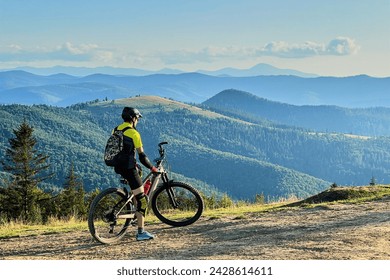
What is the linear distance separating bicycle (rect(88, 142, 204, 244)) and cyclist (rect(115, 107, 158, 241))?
18 centimetres

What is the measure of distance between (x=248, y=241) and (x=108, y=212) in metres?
3.16

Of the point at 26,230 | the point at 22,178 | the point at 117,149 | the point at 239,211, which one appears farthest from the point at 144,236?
the point at 22,178

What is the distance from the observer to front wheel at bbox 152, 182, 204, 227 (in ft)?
39.0

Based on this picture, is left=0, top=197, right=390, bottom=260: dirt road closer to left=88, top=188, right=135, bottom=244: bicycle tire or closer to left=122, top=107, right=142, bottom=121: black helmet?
left=88, top=188, right=135, bottom=244: bicycle tire

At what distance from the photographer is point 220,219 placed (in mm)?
13344

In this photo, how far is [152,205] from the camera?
11.9 meters

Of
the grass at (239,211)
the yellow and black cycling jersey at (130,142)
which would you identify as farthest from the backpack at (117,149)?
the grass at (239,211)

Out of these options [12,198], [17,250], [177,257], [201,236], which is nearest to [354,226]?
[201,236]

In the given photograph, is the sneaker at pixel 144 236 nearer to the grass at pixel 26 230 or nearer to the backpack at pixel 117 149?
the backpack at pixel 117 149

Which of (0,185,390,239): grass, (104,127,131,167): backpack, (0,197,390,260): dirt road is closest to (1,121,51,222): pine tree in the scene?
(0,185,390,239): grass

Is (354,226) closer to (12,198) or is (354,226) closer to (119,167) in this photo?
(119,167)

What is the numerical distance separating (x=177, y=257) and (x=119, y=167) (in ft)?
8.65

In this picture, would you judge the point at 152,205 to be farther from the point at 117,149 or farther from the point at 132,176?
the point at 117,149
